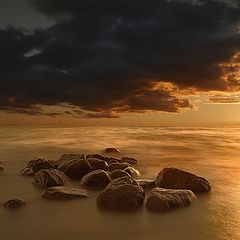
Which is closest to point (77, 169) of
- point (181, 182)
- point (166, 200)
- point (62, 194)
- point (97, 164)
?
point (97, 164)

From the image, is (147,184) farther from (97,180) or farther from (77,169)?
(77,169)

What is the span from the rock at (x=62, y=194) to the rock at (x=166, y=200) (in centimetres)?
160

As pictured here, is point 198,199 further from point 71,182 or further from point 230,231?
point 71,182

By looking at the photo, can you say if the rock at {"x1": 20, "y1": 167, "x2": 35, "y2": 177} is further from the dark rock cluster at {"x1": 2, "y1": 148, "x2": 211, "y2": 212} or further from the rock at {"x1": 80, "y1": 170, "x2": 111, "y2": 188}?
the rock at {"x1": 80, "y1": 170, "x2": 111, "y2": 188}

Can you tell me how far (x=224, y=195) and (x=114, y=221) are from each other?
327cm

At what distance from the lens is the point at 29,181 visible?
32.6 feet

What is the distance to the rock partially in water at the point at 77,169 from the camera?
10297mm

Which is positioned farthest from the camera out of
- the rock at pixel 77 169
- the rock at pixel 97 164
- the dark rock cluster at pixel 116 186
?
the rock at pixel 97 164

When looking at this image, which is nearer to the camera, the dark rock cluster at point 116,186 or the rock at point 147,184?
the dark rock cluster at point 116,186

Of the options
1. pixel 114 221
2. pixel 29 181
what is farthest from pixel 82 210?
pixel 29 181

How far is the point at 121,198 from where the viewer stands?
715 centimetres

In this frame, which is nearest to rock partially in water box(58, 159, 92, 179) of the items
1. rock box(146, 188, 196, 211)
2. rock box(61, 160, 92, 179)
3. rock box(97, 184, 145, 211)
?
rock box(61, 160, 92, 179)

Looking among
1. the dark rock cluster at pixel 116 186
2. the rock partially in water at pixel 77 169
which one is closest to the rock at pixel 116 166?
the dark rock cluster at pixel 116 186

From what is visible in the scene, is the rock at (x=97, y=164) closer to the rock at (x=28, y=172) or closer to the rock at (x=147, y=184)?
the rock at (x=28, y=172)
